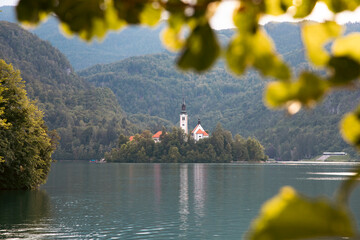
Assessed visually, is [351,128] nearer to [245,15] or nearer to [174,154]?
[245,15]

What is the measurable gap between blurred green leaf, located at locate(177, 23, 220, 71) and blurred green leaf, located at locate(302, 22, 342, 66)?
→ 15cm

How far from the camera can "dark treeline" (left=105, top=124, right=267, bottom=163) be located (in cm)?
14875

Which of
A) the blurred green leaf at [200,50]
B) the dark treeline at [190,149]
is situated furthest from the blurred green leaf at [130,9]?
the dark treeline at [190,149]

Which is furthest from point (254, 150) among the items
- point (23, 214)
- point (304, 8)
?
point (304, 8)

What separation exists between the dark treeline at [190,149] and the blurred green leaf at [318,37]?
146106 millimetres

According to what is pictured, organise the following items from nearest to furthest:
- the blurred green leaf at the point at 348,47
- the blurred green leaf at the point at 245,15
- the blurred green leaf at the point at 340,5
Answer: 1. the blurred green leaf at the point at 348,47
2. the blurred green leaf at the point at 245,15
3. the blurred green leaf at the point at 340,5

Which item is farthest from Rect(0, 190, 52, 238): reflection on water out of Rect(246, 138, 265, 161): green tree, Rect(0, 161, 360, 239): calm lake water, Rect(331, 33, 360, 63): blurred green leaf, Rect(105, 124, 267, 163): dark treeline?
Rect(246, 138, 265, 161): green tree

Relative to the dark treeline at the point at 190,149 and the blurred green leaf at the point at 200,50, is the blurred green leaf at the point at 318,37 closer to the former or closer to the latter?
the blurred green leaf at the point at 200,50

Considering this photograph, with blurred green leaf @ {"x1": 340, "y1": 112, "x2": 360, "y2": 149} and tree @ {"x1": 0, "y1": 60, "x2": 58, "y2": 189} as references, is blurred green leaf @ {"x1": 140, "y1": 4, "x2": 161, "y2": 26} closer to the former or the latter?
blurred green leaf @ {"x1": 340, "y1": 112, "x2": 360, "y2": 149}

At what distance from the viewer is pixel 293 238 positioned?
2.08 feet

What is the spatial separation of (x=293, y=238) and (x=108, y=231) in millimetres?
26514

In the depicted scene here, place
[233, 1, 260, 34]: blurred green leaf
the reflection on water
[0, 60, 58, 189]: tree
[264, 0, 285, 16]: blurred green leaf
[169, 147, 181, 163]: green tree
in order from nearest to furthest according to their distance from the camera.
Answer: [233, 1, 260, 34]: blurred green leaf → [264, 0, 285, 16]: blurred green leaf → the reflection on water → [0, 60, 58, 189]: tree → [169, 147, 181, 163]: green tree

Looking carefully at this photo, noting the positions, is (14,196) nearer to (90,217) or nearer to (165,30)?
(90,217)

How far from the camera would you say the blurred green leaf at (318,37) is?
81 centimetres
